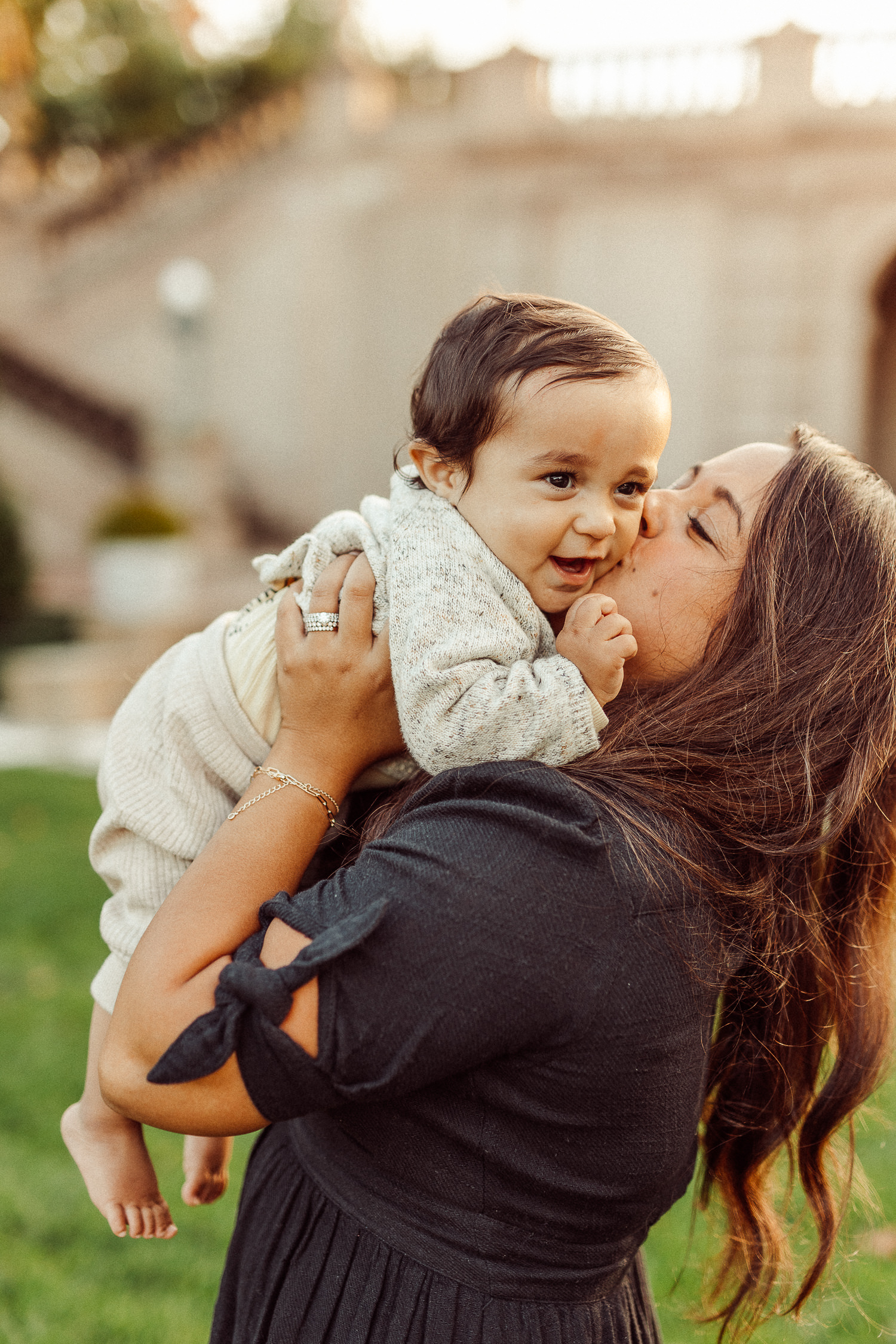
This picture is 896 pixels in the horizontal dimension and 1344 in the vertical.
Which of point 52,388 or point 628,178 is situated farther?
point 52,388

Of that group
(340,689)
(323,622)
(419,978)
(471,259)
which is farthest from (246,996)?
(471,259)

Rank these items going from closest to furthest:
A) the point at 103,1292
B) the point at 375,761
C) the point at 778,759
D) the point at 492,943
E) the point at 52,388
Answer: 1. the point at 492,943
2. the point at 778,759
3. the point at 375,761
4. the point at 103,1292
5. the point at 52,388

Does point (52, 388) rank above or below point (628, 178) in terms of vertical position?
below

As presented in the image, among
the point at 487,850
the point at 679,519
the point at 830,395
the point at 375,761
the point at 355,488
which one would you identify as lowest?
the point at 355,488

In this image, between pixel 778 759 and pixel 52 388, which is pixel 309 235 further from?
pixel 778 759

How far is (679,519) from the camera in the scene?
1697 mm

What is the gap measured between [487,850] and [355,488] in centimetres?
1502

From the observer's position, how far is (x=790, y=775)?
1.45 metres

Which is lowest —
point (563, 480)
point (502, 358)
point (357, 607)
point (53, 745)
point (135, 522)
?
point (53, 745)

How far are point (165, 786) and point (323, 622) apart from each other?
0.37m

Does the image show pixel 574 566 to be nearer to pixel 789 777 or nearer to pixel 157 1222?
pixel 789 777

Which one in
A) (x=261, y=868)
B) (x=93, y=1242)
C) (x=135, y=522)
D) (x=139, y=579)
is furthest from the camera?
(x=135, y=522)

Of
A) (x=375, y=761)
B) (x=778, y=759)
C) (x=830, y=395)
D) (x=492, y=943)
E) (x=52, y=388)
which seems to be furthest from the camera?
(x=52, y=388)

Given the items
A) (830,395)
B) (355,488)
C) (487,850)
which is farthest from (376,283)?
(487,850)
